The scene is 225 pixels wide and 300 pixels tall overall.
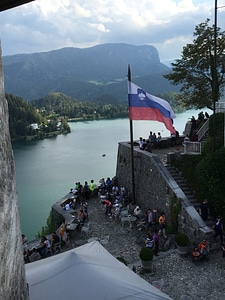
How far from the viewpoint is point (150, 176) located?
47.8 ft

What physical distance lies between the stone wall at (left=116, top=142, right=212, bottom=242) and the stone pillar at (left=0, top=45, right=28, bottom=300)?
8866mm

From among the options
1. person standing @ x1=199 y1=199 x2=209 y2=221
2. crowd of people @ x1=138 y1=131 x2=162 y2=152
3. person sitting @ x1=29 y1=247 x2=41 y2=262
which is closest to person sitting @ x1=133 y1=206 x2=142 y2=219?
person standing @ x1=199 y1=199 x2=209 y2=221

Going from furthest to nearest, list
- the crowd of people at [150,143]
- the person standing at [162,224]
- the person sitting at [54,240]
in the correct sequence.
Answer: the crowd of people at [150,143], the person sitting at [54,240], the person standing at [162,224]

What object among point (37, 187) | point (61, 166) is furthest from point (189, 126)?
point (61, 166)

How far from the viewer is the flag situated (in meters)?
14.1

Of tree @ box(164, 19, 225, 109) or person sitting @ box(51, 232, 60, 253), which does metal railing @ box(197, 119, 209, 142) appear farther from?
person sitting @ box(51, 232, 60, 253)

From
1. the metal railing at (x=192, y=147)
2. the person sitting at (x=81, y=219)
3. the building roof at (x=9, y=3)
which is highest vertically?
the building roof at (x=9, y=3)

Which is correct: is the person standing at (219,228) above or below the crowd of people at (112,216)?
above

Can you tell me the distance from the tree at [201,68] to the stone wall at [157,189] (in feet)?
21.2

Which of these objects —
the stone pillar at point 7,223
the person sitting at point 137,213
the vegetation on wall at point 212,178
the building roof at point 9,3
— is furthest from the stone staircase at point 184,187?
the building roof at point 9,3

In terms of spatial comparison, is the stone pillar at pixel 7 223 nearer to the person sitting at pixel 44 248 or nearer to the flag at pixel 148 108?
the person sitting at pixel 44 248

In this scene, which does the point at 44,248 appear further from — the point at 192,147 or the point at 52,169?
the point at 52,169

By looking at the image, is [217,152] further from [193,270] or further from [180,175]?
[193,270]

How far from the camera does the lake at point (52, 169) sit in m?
29.9
